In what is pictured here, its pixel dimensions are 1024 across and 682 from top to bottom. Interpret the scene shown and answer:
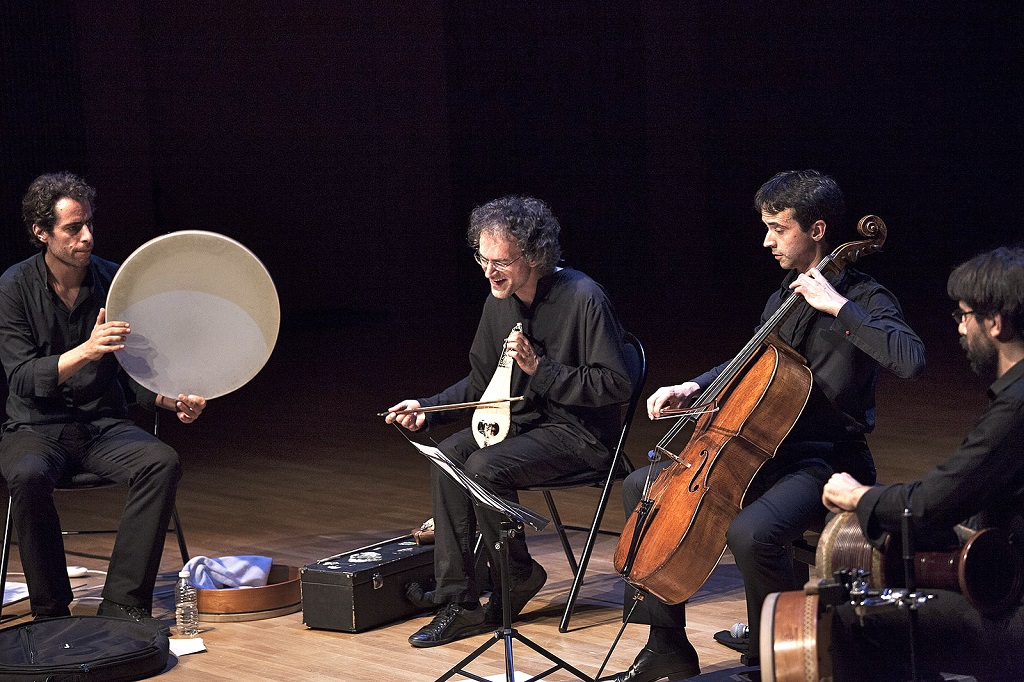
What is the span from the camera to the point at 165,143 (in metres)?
10.0

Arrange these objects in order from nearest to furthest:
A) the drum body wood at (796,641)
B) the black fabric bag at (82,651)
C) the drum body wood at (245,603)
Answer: the drum body wood at (796,641), the black fabric bag at (82,651), the drum body wood at (245,603)

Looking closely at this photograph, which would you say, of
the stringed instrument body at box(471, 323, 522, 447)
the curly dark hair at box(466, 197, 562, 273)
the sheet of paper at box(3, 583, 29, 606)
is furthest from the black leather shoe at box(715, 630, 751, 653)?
the sheet of paper at box(3, 583, 29, 606)

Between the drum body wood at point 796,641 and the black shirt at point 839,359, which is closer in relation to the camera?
the drum body wood at point 796,641

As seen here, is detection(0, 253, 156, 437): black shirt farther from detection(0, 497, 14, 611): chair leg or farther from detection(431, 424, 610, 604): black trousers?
detection(431, 424, 610, 604): black trousers

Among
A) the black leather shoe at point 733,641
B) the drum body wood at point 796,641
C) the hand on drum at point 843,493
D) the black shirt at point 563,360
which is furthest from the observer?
the black shirt at point 563,360

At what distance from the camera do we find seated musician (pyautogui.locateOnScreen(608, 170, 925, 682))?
9.93 feet

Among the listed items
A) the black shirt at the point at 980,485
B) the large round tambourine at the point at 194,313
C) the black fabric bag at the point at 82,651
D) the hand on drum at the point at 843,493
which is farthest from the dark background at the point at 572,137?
the black shirt at the point at 980,485

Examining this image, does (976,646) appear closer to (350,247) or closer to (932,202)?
(350,247)

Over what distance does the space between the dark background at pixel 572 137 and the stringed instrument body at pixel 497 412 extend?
20.2 feet

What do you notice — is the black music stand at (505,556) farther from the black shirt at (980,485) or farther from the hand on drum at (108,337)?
the hand on drum at (108,337)

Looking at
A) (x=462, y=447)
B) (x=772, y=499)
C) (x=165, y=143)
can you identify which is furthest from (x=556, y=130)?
(x=772, y=499)

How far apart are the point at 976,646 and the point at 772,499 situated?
0.75m

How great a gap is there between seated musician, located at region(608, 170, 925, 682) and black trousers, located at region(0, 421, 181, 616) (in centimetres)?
148

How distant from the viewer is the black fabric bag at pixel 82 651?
128 inches
